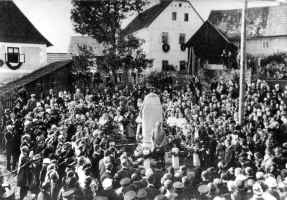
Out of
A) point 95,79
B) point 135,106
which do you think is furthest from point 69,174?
point 95,79

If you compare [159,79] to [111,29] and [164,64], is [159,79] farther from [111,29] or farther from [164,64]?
[164,64]

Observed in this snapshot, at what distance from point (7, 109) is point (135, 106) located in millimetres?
4125

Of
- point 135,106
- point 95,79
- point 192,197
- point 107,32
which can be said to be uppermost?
point 107,32

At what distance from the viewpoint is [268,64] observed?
61.2ft

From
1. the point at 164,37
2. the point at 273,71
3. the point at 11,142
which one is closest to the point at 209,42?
the point at 164,37

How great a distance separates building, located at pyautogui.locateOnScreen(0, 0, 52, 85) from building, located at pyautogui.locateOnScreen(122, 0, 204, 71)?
14.9 ft

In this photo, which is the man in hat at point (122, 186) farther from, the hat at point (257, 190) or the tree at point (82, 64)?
the tree at point (82, 64)

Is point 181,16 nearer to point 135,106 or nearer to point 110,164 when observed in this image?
point 135,106

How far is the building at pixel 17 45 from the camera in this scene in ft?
45.4

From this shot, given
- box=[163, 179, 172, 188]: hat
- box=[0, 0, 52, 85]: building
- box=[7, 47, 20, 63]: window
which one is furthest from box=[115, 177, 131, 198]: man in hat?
box=[7, 47, 20, 63]: window

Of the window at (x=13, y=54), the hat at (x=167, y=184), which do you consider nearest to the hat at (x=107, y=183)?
the hat at (x=167, y=184)

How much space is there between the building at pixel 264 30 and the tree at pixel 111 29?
6538 mm

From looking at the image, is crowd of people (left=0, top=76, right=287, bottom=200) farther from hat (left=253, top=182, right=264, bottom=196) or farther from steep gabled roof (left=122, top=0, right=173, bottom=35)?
steep gabled roof (left=122, top=0, right=173, bottom=35)

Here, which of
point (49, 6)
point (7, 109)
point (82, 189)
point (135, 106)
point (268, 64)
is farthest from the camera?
point (268, 64)
